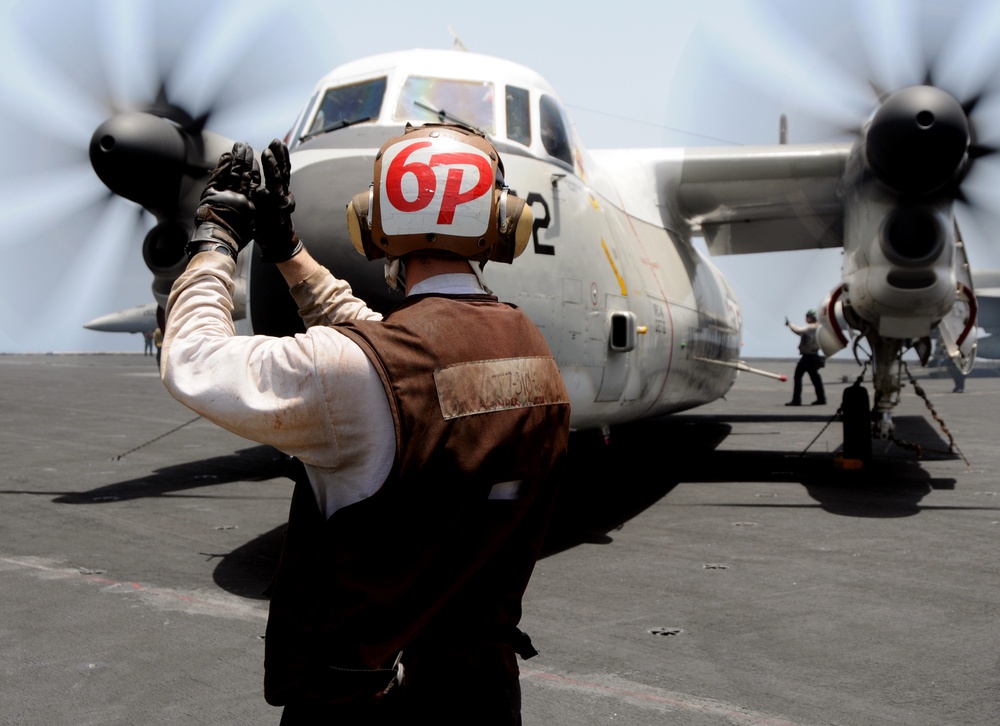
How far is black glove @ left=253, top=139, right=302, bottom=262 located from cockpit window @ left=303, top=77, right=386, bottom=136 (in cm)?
433

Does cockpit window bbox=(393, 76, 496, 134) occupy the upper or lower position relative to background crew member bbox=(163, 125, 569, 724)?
upper

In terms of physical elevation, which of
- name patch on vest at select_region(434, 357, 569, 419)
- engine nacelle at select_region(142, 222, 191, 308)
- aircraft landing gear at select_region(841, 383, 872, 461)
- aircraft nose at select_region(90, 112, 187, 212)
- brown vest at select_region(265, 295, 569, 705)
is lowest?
brown vest at select_region(265, 295, 569, 705)

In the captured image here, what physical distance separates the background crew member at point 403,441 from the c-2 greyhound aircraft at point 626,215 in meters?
3.24

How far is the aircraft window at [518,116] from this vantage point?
674 cm

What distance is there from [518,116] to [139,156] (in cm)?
443

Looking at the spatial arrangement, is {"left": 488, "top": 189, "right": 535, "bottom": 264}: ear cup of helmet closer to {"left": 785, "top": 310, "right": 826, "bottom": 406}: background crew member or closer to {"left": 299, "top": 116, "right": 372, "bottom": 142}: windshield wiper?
{"left": 299, "top": 116, "right": 372, "bottom": 142}: windshield wiper

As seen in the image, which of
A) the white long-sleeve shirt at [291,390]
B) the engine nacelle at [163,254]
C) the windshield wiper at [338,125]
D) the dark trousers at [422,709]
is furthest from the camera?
the engine nacelle at [163,254]

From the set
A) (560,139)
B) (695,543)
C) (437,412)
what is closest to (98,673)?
(437,412)

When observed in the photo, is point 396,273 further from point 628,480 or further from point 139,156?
point 628,480

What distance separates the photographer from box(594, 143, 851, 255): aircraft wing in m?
10.5

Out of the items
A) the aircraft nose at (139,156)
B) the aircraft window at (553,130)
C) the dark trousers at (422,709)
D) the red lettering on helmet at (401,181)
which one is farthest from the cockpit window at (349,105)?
the dark trousers at (422,709)

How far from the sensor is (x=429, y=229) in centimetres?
189

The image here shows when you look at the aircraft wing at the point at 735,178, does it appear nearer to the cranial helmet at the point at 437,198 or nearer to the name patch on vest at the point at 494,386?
the cranial helmet at the point at 437,198

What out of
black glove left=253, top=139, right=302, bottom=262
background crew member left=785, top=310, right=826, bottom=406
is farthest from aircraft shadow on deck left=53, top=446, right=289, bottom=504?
background crew member left=785, top=310, right=826, bottom=406
